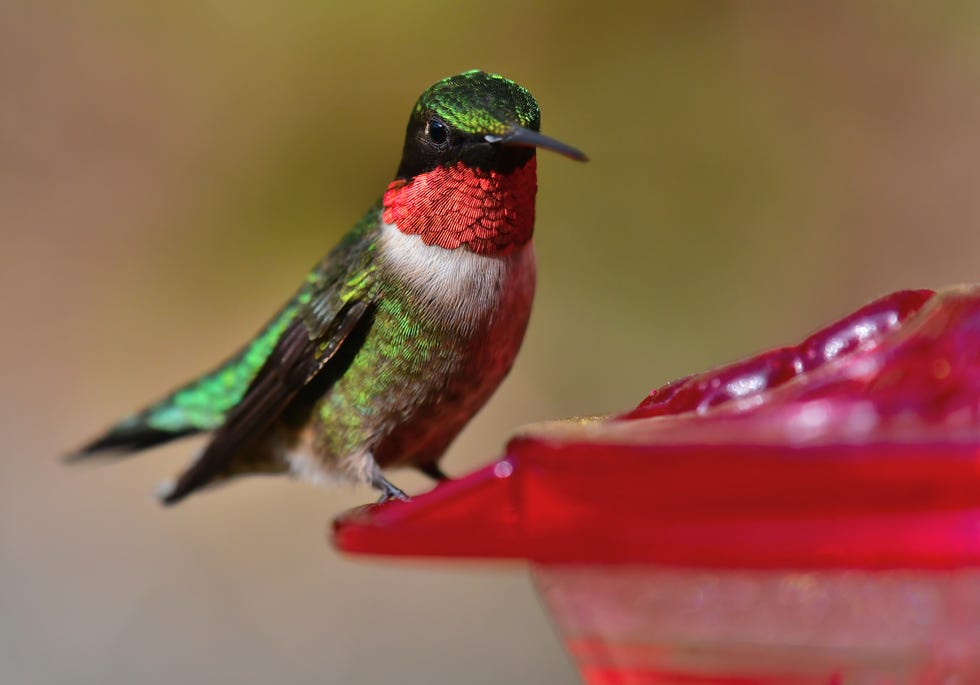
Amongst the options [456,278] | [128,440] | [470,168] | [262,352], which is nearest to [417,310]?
[456,278]

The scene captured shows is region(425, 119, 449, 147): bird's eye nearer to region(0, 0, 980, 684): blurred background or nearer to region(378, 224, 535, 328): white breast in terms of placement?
region(378, 224, 535, 328): white breast

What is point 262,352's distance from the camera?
3.35 m

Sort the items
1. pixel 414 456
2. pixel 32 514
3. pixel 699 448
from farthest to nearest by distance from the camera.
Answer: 1. pixel 32 514
2. pixel 414 456
3. pixel 699 448

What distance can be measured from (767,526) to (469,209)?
155 centimetres

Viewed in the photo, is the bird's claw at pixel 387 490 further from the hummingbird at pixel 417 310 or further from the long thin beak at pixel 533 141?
the long thin beak at pixel 533 141

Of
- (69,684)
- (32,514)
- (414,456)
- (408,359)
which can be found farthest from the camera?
(32,514)

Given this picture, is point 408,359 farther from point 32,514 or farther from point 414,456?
point 32,514

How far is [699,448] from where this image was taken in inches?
44.9

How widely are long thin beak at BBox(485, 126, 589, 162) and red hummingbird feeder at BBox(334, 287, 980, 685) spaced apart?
0.67 metres

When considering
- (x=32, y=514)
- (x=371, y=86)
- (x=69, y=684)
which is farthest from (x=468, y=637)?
(x=371, y=86)

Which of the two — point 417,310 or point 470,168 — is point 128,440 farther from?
point 470,168

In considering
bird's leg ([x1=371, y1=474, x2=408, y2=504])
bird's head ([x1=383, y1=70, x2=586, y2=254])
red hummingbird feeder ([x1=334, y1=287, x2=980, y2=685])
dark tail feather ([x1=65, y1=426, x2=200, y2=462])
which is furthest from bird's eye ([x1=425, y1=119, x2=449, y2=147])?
dark tail feather ([x1=65, y1=426, x2=200, y2=462])

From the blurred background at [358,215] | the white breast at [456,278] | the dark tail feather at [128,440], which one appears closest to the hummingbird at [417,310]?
the white breast at [456,278]

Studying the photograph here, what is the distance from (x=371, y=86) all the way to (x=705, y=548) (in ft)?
13.8
